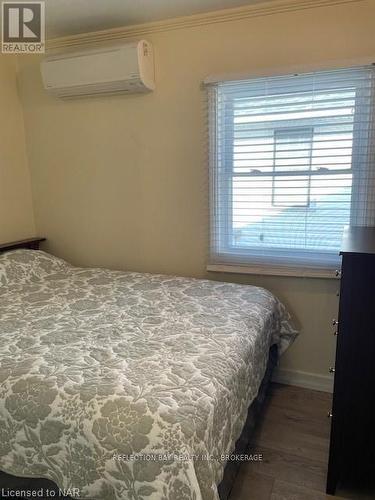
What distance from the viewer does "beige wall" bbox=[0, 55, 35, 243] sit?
276 centimetres

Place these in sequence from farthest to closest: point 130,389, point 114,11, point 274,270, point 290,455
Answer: point 274,270, point 114,11, point 290,455, point 130,389

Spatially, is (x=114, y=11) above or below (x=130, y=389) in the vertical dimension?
above

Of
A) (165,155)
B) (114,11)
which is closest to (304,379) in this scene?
(165,155)

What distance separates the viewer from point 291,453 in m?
1.79

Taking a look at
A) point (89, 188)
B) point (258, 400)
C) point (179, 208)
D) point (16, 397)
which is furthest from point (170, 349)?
point (89, 188)

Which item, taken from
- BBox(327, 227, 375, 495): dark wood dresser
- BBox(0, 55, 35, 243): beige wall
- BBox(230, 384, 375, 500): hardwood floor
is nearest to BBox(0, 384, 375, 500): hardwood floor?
BBox(230, 384, 375, 500): hardwood floor

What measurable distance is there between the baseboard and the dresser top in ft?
3.64

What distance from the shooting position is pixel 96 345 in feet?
4.96

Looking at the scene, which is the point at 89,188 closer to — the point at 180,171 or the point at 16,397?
the point at 180,171

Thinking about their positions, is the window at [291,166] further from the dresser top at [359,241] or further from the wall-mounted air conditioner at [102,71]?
the wall-mounted air conditioner at [102,71]

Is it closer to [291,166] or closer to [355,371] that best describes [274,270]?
[291,166]

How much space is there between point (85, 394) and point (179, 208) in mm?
1648

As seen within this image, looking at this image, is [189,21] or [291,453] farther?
[189,21]

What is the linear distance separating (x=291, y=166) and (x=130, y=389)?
1.70 m
